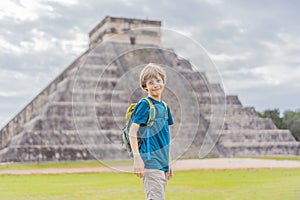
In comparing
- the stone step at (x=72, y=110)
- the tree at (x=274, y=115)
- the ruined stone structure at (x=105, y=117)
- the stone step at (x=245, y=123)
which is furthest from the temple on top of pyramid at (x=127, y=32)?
the tree at (x=274, y=115)

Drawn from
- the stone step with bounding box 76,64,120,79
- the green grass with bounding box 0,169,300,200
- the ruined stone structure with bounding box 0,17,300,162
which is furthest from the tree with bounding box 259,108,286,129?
the green grass with bounding box 0,169,300,200

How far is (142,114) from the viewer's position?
5.14 meters

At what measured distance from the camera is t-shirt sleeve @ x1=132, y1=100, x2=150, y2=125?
5.14 metres

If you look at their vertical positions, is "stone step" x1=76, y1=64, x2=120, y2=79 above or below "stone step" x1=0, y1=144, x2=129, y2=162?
above

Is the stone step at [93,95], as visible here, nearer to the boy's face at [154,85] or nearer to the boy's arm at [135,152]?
the boy's face at [154,85]

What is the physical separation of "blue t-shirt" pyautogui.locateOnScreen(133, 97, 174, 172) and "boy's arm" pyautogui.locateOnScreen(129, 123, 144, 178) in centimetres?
7

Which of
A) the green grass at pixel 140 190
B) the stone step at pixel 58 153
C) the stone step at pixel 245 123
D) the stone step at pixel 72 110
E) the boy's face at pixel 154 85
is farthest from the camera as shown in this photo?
the stone step at pixel 245 123

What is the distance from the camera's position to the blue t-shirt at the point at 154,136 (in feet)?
16.9

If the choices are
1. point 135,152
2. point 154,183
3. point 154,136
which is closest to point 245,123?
point 154,136

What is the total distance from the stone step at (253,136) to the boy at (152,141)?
2802 centimetres

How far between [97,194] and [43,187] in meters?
2.63

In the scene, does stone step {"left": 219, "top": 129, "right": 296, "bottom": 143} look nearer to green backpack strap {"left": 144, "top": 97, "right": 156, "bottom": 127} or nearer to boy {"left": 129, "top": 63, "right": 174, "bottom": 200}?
boy {"left": 129, "top": 63, "right": 174, "bottom": 200}

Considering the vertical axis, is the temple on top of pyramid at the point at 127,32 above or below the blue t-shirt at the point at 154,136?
above

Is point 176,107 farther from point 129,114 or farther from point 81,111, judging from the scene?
point 129,114
